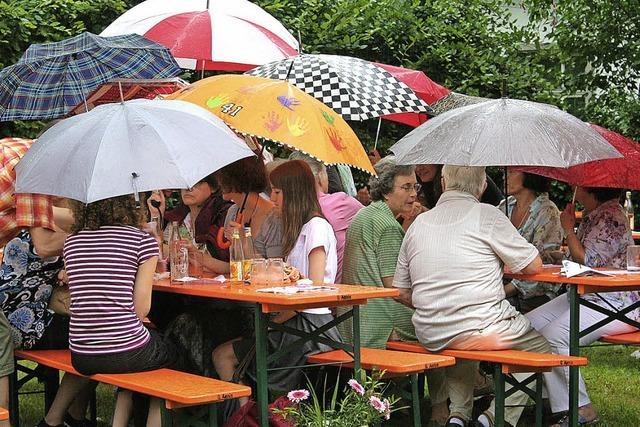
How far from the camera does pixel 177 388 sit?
5.24 m

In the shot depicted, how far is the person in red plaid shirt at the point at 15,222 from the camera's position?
5.91 meters

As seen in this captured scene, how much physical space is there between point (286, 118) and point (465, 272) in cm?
126

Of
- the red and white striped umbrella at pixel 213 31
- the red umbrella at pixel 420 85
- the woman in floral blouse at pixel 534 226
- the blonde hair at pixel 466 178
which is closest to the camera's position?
the blonde hair at pixel 466 178

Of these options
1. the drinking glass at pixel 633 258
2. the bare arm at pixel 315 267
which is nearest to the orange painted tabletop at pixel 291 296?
the bare arm at pixel 315 267

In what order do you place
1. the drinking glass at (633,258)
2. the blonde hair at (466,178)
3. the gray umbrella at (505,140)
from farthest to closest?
the drinking glass at (633,258) → the blonde hair at (466,178) → the gray umbrella at (505,140)

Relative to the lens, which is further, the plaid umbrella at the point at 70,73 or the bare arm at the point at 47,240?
the plaid umbrella at the point at 70,73

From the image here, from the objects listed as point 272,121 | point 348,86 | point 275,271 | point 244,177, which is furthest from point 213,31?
point 275,271

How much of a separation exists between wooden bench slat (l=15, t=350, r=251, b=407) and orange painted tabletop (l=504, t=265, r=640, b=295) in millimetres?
1842

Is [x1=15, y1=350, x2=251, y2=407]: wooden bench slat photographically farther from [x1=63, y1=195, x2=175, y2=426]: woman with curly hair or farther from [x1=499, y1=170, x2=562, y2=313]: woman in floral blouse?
[x1=499, y1=170, x2=562, y2=313]: woman in floral blouse

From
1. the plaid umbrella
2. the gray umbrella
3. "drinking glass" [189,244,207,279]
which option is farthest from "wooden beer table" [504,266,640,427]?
the plaid umbrella

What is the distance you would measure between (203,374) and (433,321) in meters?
1.29

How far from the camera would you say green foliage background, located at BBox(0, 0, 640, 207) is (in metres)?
9.36

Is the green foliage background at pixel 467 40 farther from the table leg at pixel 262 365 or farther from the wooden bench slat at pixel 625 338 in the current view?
the table leg at pixel 262 365

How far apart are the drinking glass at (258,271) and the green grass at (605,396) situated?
5.42ft
